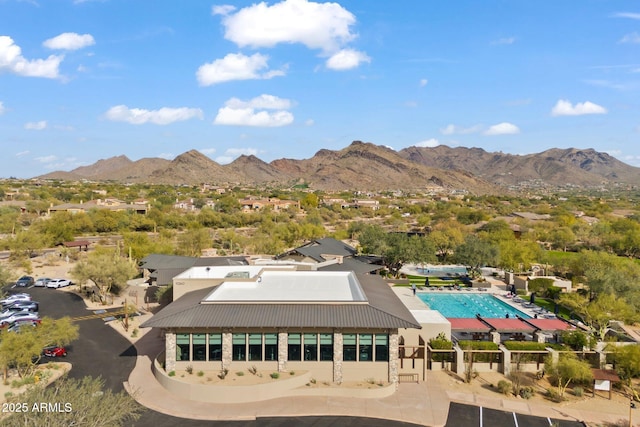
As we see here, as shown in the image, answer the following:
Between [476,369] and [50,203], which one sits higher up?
[50,203]

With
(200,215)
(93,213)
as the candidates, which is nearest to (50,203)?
(93,213)

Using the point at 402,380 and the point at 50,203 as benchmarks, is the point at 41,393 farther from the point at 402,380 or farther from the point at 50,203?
the point at 50,203

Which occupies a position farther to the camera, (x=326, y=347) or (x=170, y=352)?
(x=326, y=347)

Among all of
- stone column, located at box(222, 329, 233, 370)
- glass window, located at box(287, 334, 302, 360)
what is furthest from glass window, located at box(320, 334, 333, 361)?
stone column, located at box(222, 329, 233, 370)

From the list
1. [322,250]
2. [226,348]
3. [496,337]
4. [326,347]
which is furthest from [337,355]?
[322,250]

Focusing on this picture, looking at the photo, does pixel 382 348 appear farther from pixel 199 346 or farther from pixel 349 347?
pixel 199 346
